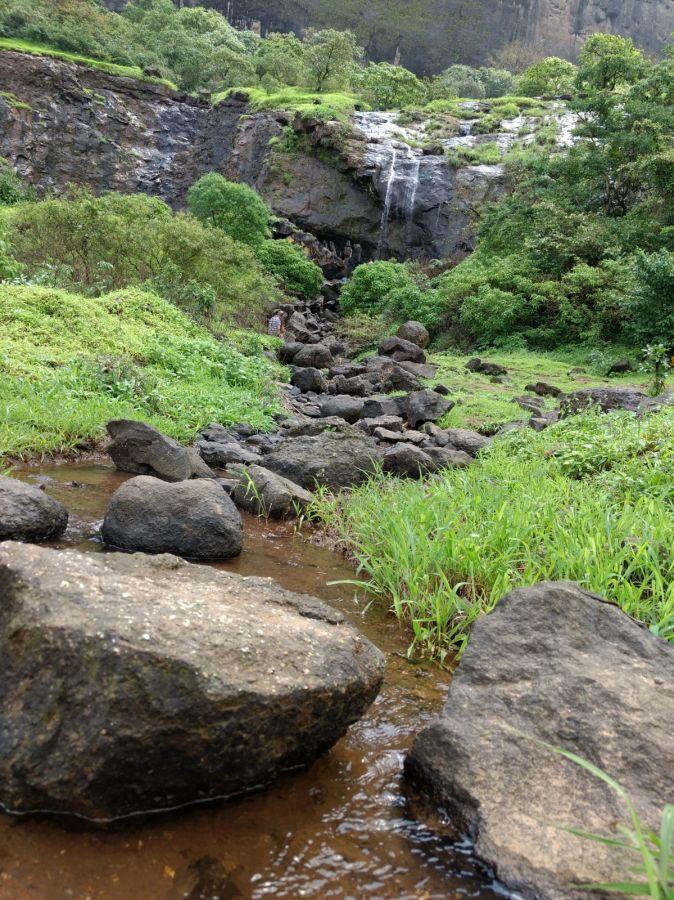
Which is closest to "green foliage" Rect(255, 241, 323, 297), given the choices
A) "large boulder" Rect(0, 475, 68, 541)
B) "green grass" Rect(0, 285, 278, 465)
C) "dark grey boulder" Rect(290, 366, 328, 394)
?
"dark grey boulder" Rect(290, 366, 328, 394)

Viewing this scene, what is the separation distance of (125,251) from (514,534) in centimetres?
1423

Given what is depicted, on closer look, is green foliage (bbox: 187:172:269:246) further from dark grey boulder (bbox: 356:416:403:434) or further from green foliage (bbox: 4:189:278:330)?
dark grey boulder (bbox: 356:416:403:434)

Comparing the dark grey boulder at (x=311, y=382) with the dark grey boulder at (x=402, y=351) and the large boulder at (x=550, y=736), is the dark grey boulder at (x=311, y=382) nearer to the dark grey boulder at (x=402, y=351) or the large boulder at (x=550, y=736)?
the dark grey boulder at (x=402, y=351)

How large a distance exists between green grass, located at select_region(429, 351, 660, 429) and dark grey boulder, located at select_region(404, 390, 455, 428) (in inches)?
6.6

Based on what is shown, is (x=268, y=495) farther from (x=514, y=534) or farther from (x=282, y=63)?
(x=282, y=63)

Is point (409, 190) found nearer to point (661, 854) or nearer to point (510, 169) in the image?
point (510, 169)

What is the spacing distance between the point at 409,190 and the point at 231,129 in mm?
13728

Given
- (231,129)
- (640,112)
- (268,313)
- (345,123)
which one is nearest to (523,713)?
(268,313)

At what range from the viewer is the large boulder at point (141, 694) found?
207 centimetres

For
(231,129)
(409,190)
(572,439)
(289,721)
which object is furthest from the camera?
(231,129)

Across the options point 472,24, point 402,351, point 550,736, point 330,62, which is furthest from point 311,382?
point 472,24

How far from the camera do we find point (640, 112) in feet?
76.5

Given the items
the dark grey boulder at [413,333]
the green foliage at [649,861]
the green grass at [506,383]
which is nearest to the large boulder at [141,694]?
Answer: the green foliage at [649,861]

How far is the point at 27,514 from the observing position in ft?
14.7
